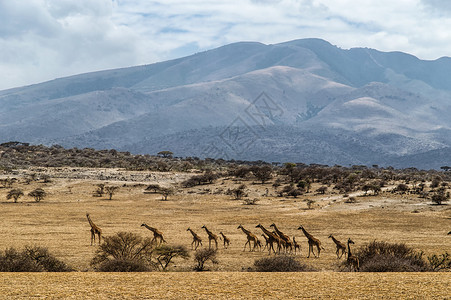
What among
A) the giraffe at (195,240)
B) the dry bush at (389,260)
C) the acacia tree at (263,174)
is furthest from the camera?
the acacia tree at (263,174)

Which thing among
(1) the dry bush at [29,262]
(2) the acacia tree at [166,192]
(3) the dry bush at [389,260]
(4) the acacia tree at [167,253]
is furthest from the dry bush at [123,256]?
(2) the acacia tree at [166,192]

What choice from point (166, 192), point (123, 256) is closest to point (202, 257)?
point (123, 256)

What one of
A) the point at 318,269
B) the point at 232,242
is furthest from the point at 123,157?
the point at 318,269

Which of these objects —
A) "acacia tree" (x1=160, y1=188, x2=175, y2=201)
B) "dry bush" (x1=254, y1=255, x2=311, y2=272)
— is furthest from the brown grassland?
"dry bush" (x1=254, y1=255, x2=311, y2=272)

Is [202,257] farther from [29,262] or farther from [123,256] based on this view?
[29,262]

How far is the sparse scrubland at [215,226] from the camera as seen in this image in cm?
1507

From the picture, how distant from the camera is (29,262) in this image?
17.4 meters

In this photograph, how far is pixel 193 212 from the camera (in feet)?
147

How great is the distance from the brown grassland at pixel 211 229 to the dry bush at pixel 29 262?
1672 millimetres

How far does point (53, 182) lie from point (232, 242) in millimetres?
40605

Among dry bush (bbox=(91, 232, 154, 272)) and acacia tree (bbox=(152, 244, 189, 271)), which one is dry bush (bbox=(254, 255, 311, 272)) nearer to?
acacia tree (bbox=(152, 244, 189, 271))

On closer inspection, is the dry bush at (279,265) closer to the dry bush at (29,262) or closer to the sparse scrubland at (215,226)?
→ the sparse scrubland at (215,226)

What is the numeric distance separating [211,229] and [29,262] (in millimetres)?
17605

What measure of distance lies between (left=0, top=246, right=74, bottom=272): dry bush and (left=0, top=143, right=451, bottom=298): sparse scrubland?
0.15 feet
